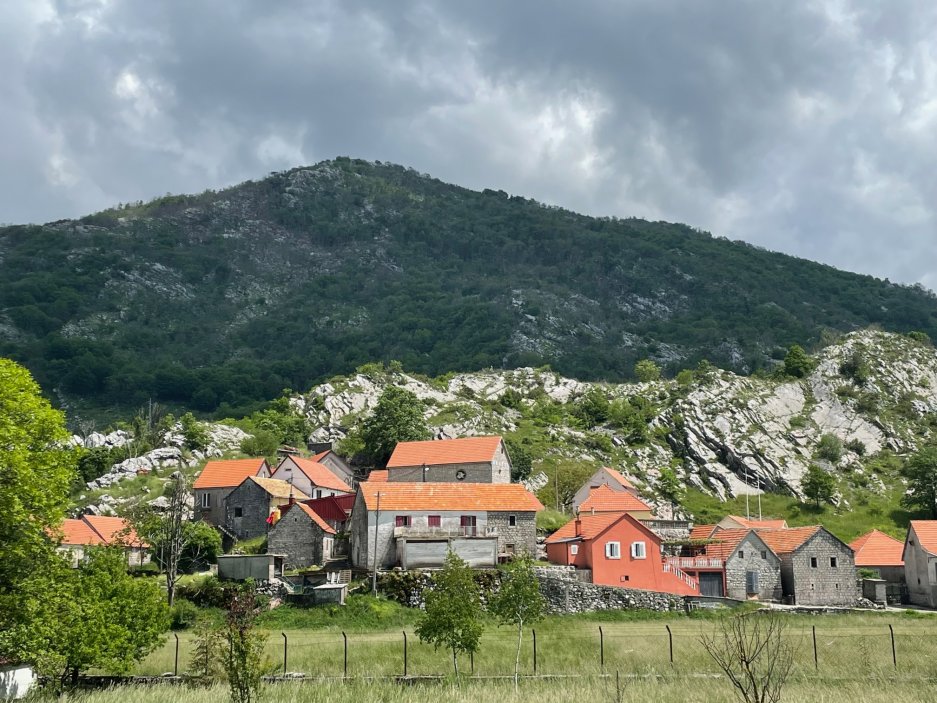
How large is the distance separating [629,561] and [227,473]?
3768cm

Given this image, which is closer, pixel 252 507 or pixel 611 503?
pixel 252 507

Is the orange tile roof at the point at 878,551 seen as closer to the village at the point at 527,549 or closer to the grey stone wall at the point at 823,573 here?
the village at the point at 527,549

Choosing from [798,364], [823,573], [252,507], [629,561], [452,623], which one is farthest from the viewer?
[798,364]

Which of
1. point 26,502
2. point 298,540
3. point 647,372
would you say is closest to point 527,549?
point 298,540

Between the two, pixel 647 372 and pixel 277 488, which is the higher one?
pixel 647 372

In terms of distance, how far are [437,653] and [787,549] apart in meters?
34.0

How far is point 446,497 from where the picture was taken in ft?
189

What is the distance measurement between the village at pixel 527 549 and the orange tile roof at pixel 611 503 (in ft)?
20.2

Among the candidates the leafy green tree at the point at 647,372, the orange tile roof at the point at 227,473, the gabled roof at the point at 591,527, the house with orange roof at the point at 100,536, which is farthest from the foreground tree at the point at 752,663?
the leafy green tree at the point at 647,372

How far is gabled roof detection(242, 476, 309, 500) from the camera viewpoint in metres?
67.7

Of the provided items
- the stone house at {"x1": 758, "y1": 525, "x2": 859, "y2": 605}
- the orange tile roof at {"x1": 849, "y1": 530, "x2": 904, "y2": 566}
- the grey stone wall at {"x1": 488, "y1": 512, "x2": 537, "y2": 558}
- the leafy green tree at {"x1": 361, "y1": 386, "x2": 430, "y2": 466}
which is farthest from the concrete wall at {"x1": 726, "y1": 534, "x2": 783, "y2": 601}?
the leafy green tree at {"x1": 361, "y1": 386, "x2": 430, "y2": 466}

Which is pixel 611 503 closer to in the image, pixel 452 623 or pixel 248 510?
pixel 248 510

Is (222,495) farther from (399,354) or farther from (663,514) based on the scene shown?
(399,354)

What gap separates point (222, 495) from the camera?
71500mm
